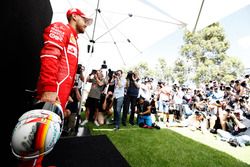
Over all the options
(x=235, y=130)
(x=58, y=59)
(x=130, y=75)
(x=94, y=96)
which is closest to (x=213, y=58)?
(x=235, y=130)

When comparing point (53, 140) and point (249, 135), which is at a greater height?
point (53, 140)

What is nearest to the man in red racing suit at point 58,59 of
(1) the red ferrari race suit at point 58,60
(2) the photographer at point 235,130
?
(1) the red ferrari race suit at point 58,60

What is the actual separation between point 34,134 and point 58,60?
0.77 metres

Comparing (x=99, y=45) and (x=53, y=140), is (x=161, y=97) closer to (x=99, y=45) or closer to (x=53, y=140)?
(x=99, y=45)

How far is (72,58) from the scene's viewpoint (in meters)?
1.83

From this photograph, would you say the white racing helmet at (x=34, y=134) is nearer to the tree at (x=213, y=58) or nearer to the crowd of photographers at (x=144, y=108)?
the crowd of photographers at (x=144, y=108)

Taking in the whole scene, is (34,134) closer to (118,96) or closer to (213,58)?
(118,96)

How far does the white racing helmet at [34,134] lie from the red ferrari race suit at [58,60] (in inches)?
12.8

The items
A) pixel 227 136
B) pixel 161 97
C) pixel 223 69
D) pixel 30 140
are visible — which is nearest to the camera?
pixel 30 140

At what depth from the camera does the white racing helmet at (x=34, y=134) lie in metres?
1.04

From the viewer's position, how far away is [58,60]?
5.11 ft

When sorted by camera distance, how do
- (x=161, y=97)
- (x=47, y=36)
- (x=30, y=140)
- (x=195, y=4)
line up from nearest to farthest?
(x=30, y=140) → (x=47, y=36) → (x=195, y=4) → (x=161, y=97)

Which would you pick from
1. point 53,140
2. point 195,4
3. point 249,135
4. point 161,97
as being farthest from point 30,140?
point 161,97

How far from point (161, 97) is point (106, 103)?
3.81 meters
